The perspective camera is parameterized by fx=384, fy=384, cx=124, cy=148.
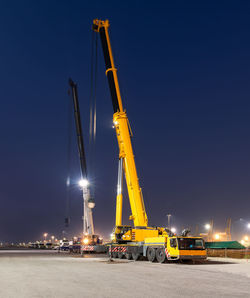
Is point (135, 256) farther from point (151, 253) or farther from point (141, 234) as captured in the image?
point (151, 253)

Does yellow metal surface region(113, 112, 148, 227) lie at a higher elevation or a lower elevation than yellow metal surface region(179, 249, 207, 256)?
higher

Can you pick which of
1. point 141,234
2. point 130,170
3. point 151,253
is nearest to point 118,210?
point 141,234

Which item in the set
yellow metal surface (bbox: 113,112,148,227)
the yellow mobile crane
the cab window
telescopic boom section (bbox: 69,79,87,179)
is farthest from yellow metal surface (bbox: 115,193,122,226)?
telescopic boom section (bbox: 69,79,87,179)

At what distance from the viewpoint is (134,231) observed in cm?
2738

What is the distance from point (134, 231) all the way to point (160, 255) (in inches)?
137

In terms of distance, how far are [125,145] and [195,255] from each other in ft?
31.5

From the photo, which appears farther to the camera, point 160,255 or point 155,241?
point 155,241

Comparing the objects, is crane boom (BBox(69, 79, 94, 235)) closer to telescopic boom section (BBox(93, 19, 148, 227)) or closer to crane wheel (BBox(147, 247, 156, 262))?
telescopic boom section (BBox(93, 19, 148, 227))

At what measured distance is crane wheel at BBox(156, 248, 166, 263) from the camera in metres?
24.0

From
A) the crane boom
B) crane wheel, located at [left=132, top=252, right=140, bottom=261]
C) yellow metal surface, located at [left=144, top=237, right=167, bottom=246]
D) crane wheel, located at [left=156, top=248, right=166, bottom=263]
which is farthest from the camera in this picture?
the crane boom

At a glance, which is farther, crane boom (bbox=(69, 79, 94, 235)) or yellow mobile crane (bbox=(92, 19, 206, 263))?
crane boom (bbox=(69, 79, 94, 235))

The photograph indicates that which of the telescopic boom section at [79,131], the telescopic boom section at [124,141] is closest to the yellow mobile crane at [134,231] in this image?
the telescopic boom section at [124,141]

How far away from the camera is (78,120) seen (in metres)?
54.2

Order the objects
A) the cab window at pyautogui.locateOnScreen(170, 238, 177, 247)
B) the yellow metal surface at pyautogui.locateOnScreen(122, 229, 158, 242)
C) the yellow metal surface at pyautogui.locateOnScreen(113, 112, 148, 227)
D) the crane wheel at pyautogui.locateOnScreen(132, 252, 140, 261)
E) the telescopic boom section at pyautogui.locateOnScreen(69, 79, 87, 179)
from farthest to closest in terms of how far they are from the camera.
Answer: the telescopic boom section at pyautogui.locateOnScreen(69, 79, 87, 179) → the yellow metal surface at pyautogui.locateOnScreen(113, 112, 148, 227) → the yellow metal surface at pyautogui.locateOnScreen(122, 229, 158, 242) → the crane wheel at pyautogui.locateOnScreen(132, 252, 140, 261) → the cab window at pyautogui.locateOnScreen(170, 238, 177, 247)
